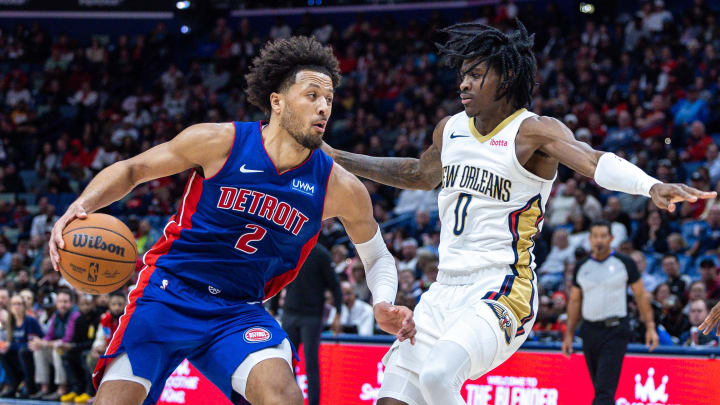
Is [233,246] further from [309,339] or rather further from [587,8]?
[587,8]

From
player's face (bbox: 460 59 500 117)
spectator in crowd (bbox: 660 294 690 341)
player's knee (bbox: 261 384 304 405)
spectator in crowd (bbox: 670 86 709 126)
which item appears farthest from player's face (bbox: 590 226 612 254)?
spectator in crowd (bbox: 670 86 709 126)

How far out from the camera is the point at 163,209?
54.2ft

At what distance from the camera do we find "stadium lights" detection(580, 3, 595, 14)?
59.6ft

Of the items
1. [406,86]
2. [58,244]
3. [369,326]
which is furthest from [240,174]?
[406,86]

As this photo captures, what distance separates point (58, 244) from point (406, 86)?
14.5 meters

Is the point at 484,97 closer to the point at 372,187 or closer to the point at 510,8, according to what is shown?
the point at 372,187

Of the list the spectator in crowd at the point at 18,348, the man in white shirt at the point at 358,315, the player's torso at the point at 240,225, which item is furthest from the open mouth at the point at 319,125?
the spectator in crowd at the point at 18,348

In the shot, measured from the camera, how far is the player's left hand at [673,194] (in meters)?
3.46

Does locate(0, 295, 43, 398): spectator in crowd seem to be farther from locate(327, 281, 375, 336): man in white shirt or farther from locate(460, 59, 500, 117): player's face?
locate(460, 59, 500, 117): player's face

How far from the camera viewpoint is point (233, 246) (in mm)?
4113

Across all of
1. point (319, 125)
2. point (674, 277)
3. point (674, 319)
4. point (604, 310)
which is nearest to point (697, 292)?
point (674, 319)

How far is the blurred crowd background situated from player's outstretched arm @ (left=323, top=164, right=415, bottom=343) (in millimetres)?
5010

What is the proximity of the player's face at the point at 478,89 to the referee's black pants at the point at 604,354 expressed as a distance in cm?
357

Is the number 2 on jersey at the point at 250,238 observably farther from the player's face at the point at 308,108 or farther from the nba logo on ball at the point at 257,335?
the player's face at the point at 308,108
